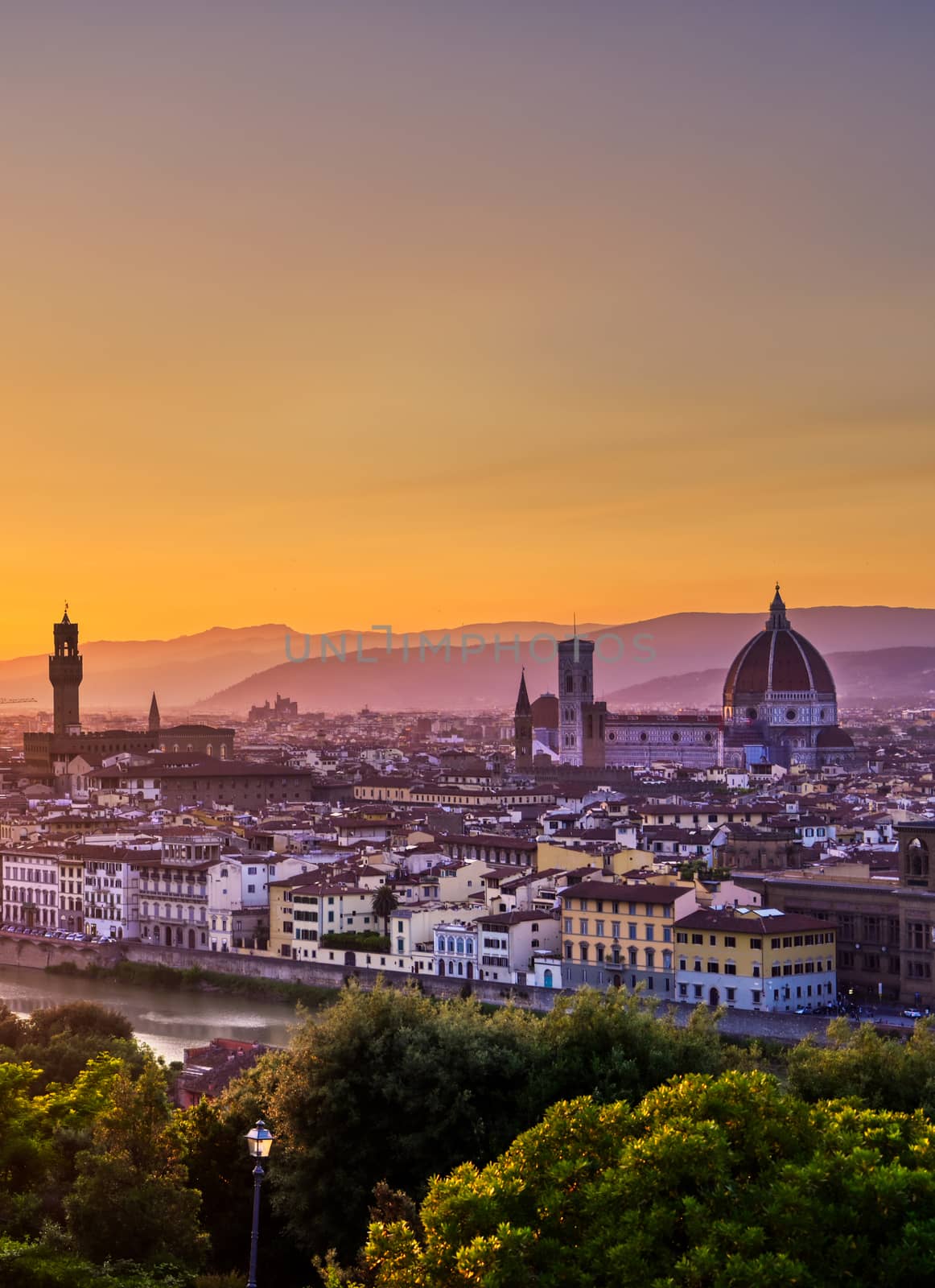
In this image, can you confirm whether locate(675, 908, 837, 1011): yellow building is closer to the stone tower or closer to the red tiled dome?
the stone tower

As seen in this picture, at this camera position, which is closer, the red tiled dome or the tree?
the tree

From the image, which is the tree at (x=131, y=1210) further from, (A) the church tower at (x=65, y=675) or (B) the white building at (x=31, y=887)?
(A) the church tower at (x=65, y=675)

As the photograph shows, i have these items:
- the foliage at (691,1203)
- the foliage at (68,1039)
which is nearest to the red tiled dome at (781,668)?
the foliage at (68,1039)

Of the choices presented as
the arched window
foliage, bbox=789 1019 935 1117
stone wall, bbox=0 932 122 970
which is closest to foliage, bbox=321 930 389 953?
stone wall, bbox=0 932 122 970

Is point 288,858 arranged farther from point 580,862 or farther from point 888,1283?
point 888,1283

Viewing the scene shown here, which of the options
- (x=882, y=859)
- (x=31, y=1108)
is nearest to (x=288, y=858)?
(x=882, y=859)

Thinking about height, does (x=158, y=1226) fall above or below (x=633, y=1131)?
below
